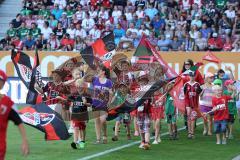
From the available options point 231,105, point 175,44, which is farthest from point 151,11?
point 231,105

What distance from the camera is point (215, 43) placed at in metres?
30.7

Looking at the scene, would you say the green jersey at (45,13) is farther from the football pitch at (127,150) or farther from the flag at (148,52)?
the flag at (148,52)

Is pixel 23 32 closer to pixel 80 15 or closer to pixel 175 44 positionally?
pixel 80 15

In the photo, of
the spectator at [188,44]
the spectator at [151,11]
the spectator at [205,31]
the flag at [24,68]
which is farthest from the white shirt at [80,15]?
the flag at [24,68]

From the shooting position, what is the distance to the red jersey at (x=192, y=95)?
20891 mm

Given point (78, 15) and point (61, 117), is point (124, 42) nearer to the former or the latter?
point (78, 15)

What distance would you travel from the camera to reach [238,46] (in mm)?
30312

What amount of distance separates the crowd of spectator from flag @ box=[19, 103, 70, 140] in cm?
1149

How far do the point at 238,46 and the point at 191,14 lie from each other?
3269 millimetres

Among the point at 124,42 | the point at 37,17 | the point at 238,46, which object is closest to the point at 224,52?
the point at 238,46

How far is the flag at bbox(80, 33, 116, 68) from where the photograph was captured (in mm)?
19594

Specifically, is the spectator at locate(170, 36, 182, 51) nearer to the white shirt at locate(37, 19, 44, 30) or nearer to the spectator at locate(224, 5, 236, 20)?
the spectator at locate(224, 5, 236, 20)

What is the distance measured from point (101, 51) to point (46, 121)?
2635mm

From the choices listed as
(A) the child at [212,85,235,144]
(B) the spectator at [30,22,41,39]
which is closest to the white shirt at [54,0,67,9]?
(B) the spectator at [30,22,41,39]
